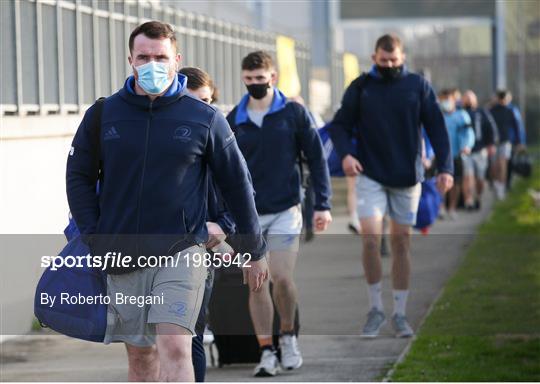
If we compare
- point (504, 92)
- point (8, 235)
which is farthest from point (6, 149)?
point (504, 92)

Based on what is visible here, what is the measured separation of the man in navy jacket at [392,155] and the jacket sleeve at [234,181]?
4371 millimetres

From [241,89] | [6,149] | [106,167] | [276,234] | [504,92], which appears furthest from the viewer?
[504,92]

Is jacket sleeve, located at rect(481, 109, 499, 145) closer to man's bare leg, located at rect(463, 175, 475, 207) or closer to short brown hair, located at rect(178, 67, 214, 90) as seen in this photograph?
man's bare leg, located at rect(463, 175, 475, 207)

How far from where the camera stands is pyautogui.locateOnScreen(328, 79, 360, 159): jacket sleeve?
11625mm

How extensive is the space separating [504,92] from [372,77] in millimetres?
18126

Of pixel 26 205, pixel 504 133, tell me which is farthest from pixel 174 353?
pixel 504 133

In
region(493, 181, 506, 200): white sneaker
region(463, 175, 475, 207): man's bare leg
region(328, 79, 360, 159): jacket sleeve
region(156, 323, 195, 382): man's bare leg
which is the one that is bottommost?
region(493, 181, 506, 200): white sneaker

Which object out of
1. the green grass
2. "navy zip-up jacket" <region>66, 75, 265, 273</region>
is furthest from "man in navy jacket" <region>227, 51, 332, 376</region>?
"navy zip-up jacket" <region>66, 75, 265, 273</region>

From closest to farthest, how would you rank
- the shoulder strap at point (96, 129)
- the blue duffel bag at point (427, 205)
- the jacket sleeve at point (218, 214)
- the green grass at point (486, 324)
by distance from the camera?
the shoulder strap at point (96, 129)
the jacket sleeve at point (218, 214)
the green grass at point (486, 324)
the blue duffel bag at point (427, 205)

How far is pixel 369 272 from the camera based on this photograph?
461 inches

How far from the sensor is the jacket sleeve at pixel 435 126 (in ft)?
37.6

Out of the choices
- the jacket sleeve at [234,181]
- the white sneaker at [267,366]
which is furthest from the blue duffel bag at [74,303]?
the white sneaker at [267,366]

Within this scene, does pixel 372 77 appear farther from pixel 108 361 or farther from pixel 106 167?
pixel 106 167

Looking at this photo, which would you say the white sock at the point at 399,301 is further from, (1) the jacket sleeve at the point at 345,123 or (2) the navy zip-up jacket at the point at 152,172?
(2) the navy zip-up jacket at the point at 152,172
